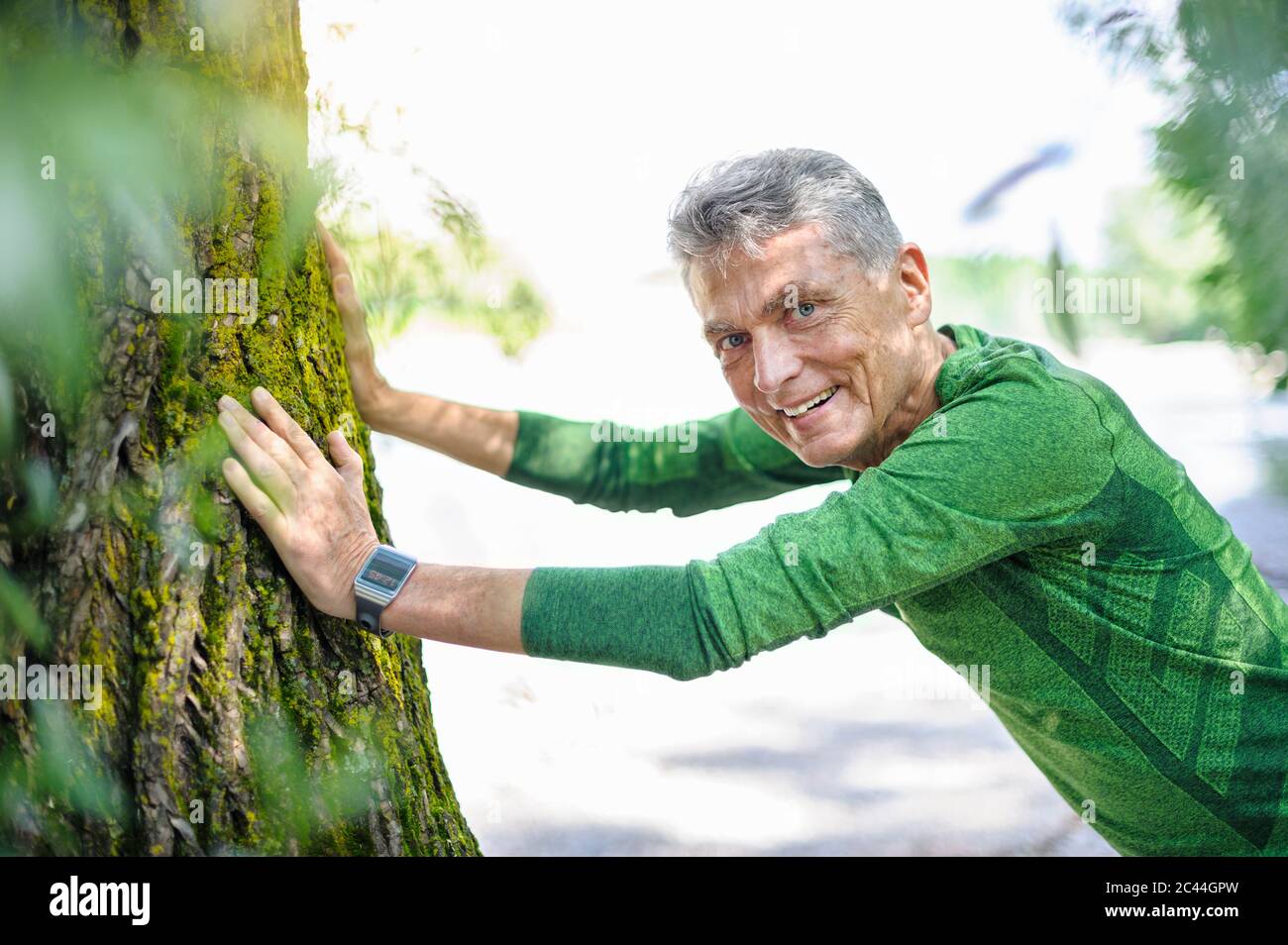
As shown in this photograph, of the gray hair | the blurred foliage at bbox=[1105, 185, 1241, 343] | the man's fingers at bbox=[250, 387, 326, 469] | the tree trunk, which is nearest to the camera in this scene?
the tree trunk

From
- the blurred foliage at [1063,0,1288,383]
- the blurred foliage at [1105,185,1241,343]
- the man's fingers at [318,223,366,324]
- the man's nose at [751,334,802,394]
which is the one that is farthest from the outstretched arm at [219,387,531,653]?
the blurred foliage at [1105,185,1241,343]

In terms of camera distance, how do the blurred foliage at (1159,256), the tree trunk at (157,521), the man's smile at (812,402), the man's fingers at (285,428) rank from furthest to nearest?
1. the blurred foliage at (1159,256)
2. the man's smile at (812,402)
3. the man's fingers at (285,428)
4. the tree trunk at (157,521)

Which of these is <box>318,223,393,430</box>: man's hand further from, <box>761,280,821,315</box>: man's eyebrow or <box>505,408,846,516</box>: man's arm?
<box>761,280,821,315</box>: man's eyebrow

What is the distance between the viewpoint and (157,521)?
4.84ft

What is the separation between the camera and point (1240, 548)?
1.73 metres

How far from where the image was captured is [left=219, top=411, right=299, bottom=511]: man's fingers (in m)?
1.50

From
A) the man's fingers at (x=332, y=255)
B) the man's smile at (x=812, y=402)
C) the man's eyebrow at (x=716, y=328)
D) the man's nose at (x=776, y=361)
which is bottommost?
the man's smile at (x=812, y=402)

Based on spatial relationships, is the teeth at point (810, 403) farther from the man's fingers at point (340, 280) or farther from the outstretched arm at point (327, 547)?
the man's fingers at point (340, 280)

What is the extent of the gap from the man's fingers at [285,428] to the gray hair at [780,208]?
24.6 inches

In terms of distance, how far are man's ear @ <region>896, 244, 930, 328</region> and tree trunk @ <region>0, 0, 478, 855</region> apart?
3.02 feet

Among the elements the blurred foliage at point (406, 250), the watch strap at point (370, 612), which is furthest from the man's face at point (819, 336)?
the blurred foliage at point (406, 250)

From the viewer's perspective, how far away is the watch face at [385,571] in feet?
4.89

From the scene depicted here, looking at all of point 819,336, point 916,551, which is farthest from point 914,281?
point 916,551
